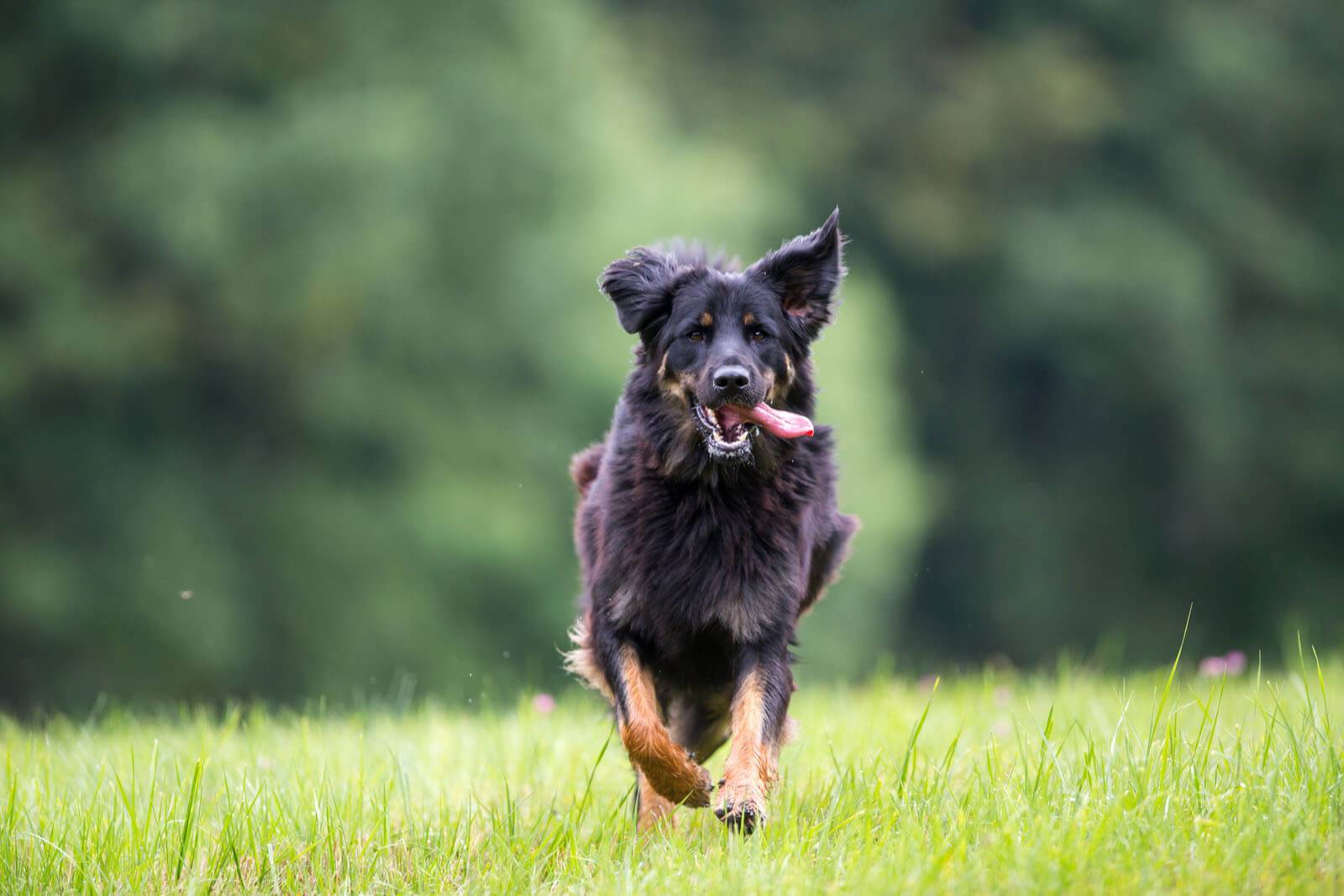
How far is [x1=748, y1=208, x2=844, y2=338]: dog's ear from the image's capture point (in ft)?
16.9

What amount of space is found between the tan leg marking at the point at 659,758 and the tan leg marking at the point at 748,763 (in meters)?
0.13

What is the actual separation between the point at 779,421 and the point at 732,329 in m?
0.40

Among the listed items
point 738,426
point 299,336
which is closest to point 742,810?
point 738,426

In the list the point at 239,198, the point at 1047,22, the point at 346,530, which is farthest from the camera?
the point at 1047,22

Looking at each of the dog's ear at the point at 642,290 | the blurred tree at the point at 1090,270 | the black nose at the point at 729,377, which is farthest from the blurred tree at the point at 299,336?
the black nose at the point at 729,377

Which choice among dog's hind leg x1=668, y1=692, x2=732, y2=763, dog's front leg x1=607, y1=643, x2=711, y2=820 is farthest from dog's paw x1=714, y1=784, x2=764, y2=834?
dog's hind leg x1=668, y1=692, x2=732, y2=763

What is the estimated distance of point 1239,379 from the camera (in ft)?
81.9

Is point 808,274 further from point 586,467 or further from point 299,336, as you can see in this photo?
point 299,336

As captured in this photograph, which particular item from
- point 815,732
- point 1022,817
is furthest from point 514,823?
point 815,732

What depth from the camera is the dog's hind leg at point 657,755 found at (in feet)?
14.6

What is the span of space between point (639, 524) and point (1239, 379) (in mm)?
22431

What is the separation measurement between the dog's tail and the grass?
1.05 meters

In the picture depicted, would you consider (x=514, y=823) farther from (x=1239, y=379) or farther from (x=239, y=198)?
(x=1239, y=379)

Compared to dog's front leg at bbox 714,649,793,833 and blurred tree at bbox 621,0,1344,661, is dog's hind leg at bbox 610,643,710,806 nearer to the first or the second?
dog's front leg at bbox 714,649,793,833
